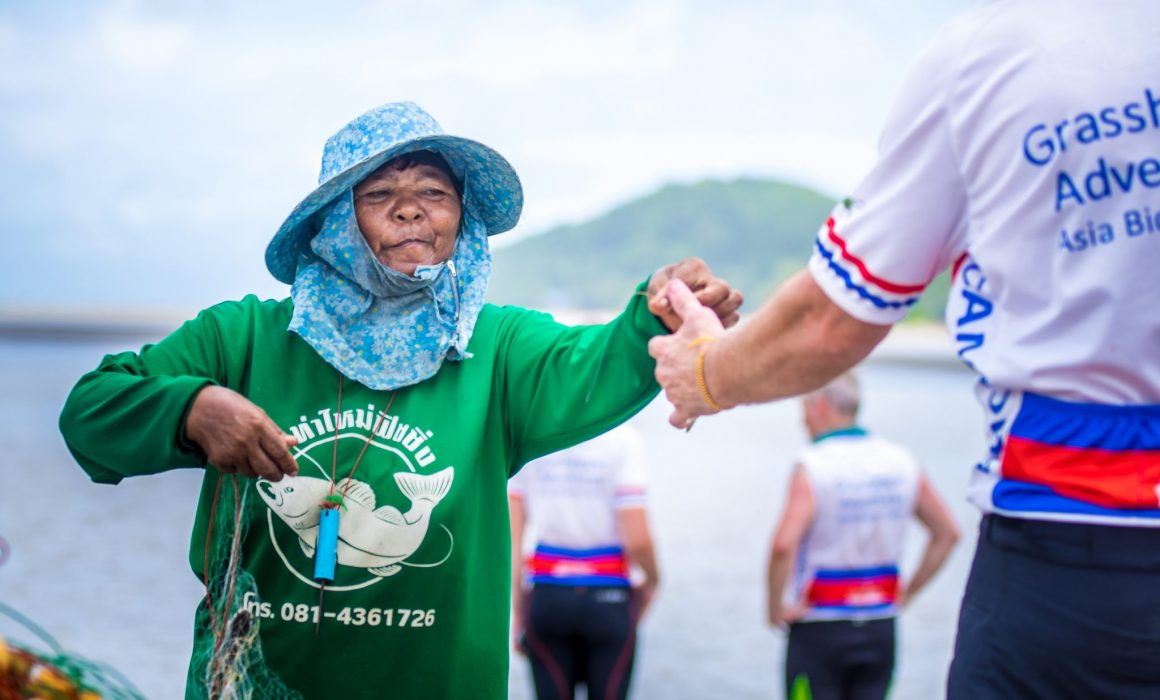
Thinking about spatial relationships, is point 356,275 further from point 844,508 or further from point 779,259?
point 779,259

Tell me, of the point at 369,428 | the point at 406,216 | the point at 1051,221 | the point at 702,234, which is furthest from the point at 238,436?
the point at 702,234

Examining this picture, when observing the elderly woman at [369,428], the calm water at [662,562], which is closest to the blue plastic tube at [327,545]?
the elderly woman at [369,428]

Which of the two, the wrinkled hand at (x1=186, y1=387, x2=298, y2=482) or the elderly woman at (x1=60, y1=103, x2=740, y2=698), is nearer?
the wrinkled hand at (x1=186, y1=387, x2=298, y2=482)

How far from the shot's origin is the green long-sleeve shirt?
7.36ft

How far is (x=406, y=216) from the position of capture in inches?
95.0

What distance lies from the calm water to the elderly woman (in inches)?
21.9

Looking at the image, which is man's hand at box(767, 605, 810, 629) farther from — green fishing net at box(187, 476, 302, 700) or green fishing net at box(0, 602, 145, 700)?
green fishing net at box(0, 602, 145, 700)

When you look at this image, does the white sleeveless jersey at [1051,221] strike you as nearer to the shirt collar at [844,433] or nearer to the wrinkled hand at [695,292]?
the wrinkled hand at [695,292]

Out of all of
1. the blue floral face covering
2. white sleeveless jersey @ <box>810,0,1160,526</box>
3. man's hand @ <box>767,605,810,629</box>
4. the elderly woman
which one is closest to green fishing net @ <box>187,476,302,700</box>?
the elderly woman

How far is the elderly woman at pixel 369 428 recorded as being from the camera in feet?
7.27

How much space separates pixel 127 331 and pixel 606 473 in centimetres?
3602

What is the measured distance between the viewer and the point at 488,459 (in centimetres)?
234

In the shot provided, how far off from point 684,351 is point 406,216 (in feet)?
2.13

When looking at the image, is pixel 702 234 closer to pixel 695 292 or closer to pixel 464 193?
pixel 464 193
